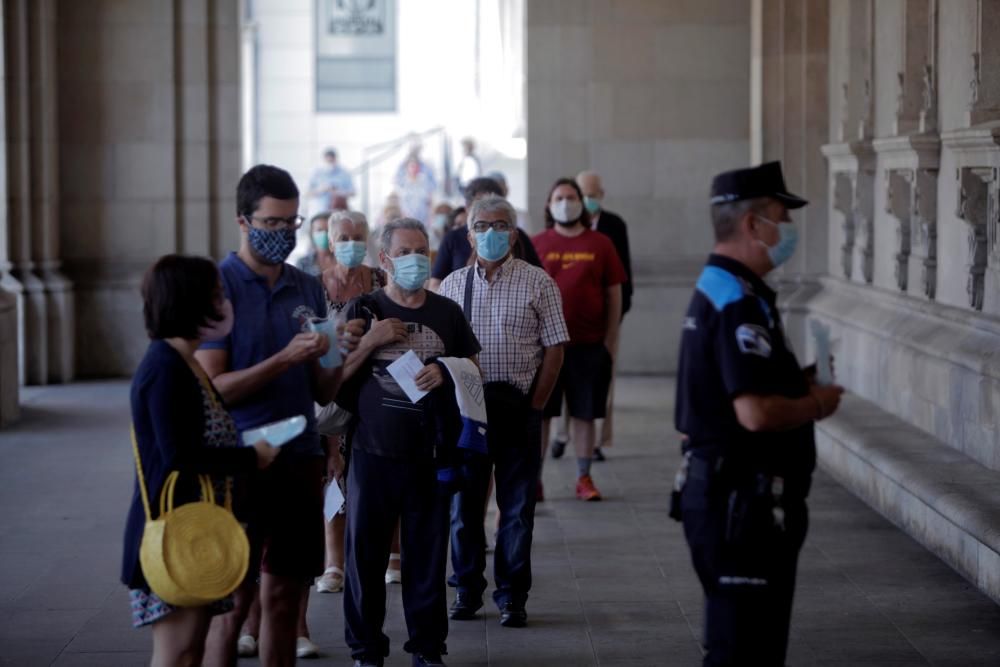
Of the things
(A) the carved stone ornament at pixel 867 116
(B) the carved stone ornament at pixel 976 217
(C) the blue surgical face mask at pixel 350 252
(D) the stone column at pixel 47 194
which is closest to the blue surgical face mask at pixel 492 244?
(C) the blue surgical face mask at pixel 350 252

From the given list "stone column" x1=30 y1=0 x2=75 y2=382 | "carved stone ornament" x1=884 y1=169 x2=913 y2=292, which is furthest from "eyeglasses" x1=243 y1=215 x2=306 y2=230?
"stone column" x1=30 y1=0 x2=75 y2=382

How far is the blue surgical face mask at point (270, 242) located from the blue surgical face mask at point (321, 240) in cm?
423

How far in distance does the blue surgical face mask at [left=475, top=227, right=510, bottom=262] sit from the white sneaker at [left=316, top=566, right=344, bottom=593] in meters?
1.75

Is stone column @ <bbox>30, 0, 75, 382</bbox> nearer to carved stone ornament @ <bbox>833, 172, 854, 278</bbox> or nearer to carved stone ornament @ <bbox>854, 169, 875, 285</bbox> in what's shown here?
carved stone ornament @ <bbox>833, 172, 854, 278</bbox>

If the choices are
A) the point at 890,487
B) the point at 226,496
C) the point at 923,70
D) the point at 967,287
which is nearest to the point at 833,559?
the point at 890,487

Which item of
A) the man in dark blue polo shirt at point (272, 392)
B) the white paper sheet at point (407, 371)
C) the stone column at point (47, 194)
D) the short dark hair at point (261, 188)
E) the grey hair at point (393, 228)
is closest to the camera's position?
the man in dark blue polo shirt at point (272, 392)

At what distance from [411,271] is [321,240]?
3391 mm

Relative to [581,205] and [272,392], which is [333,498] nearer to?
[272,392]

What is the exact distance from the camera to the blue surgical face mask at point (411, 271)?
21.4 ft

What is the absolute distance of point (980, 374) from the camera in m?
9.00

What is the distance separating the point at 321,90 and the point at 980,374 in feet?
98.0

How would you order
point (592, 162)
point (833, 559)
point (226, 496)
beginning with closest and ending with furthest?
point (226, 496), point (833, 559), point (592, 162)

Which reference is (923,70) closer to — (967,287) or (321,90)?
(967,287)

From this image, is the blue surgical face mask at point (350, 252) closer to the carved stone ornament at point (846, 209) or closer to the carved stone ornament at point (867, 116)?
the carved stone ornament at point (867, 116)
